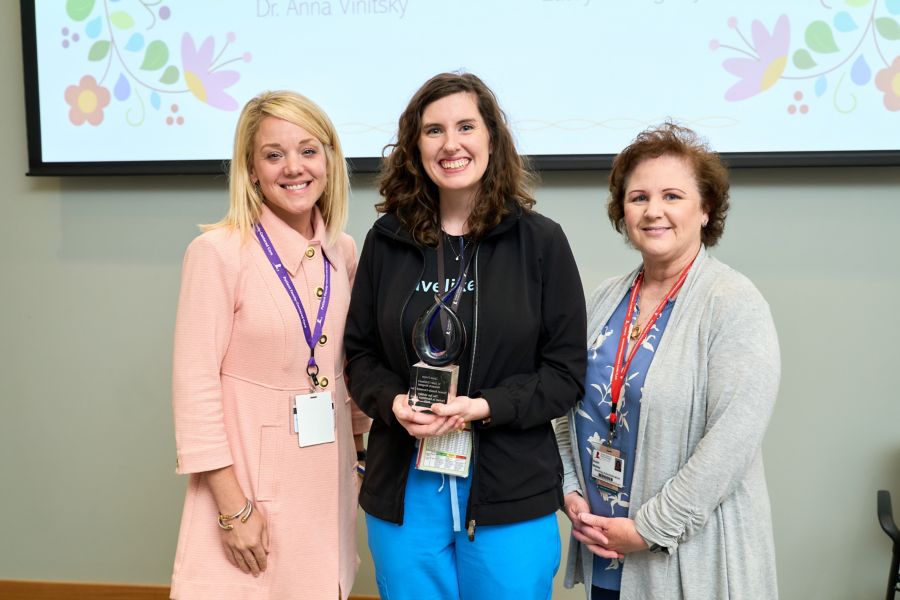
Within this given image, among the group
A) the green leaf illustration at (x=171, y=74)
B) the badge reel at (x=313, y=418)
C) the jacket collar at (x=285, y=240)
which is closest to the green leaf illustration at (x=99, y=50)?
the green leaf illustration at (x=171, y=74)

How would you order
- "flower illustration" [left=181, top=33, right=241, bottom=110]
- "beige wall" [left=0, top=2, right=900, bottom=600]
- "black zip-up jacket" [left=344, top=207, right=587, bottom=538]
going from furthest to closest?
1. "flower illustration" [left=181, top=33, right=241, bottom=110]
2. "beige wall" [left=0, top=2, right=900, bottom=600]
3. "black zip-up jacket" [left=344, top=207, right=587, bottom=538]

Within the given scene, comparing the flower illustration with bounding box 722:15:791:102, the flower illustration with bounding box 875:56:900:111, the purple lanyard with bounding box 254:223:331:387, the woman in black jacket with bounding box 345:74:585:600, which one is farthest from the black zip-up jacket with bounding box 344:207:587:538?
the flower illustration with bounding box 875:56:900:111

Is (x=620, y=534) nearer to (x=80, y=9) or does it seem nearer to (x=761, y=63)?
(x=761, y=63)

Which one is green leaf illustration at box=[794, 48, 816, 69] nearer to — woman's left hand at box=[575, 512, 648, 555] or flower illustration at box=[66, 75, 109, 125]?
woman's left hand at box=[575, 512, 648, 555]

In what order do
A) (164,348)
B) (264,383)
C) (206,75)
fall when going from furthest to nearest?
(164,348), (206,75), (264,383)

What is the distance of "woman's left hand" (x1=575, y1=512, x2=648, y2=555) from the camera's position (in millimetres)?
1473

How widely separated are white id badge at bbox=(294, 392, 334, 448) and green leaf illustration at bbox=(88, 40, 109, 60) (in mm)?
1829

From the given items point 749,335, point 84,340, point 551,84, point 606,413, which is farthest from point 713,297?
point 84,340

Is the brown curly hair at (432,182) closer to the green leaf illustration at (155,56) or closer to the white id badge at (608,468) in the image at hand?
the white id badge at (608,468)

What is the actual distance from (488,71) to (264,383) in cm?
143

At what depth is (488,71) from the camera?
2.46m

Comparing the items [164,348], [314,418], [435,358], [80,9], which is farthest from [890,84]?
[80,9]

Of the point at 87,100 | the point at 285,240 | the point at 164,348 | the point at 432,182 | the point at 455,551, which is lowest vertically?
the point at 455,551

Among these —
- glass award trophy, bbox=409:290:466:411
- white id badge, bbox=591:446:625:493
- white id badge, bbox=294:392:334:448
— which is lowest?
white id badge, bbox=591:446:625:493
